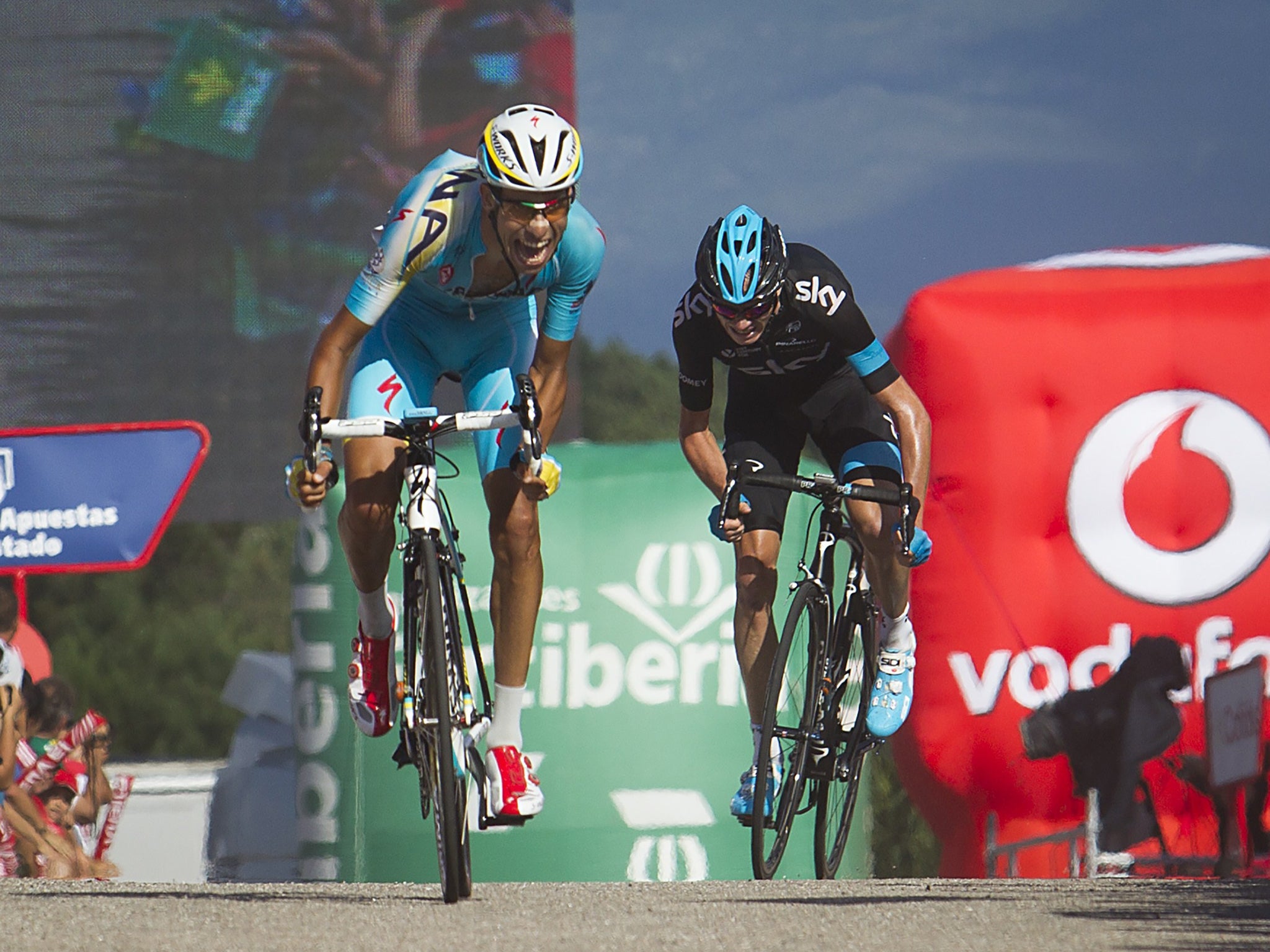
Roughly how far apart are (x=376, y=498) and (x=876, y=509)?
213cm

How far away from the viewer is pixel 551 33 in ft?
52.5

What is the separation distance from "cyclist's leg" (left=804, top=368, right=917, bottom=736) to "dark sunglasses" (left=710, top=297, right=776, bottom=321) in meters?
0.76

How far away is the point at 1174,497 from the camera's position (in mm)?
9422

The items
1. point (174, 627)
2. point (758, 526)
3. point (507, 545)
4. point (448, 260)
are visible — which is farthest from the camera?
point (174, 627)

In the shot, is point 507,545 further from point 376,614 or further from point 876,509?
point 876,509

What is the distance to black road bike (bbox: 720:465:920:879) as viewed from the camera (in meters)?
6.16

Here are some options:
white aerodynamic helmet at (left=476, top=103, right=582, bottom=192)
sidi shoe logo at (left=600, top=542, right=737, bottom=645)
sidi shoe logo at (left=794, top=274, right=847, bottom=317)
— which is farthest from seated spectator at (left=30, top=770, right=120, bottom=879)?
white aerodynamic helmet at (left=476, top=103, right=582, bottom=192)

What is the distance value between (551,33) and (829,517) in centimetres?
1044

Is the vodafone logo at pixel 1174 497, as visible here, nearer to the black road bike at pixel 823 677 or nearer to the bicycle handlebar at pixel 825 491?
the black road bike at pixel 823 677

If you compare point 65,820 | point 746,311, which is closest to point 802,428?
point 746,311

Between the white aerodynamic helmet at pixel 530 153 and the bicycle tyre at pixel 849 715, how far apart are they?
2326 millimetres

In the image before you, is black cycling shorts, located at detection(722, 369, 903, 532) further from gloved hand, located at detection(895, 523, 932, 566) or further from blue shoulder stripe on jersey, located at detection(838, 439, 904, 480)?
gloved hand, located at detection(895, 523, 932, 566)

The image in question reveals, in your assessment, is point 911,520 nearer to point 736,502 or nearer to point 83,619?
point 736,502

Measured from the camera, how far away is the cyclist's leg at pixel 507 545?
17.9ft
